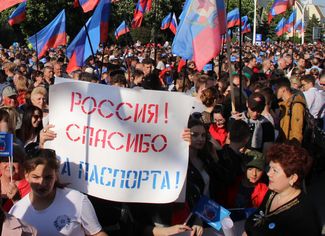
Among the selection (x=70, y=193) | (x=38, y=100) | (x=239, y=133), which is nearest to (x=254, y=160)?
(x=239, y=133)

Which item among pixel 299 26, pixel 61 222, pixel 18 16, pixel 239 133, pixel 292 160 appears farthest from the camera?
pixel 299 26

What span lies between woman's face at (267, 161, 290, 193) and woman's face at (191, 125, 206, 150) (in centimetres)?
62

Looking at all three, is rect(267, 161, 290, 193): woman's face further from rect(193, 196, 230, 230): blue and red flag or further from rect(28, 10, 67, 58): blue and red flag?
rect(28, 10, 67, 58): blue and red flag

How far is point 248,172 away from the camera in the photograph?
15.7ft

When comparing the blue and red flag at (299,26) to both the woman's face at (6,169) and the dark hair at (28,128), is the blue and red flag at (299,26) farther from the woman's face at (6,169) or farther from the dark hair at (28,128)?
the woman's face at (6,169)

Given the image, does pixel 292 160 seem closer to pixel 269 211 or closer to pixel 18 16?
pixel 269 211

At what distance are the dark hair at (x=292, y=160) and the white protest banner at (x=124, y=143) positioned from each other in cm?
63

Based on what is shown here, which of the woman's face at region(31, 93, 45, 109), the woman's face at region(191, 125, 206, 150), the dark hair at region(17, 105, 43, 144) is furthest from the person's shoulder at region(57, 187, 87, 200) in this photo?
the woman's face at region(31, 93, 45, 109)

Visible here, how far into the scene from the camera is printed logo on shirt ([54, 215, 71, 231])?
3.51m

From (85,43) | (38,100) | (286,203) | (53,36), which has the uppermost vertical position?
(53,36)

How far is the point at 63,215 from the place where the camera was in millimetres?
3527

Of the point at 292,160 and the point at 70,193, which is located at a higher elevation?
the point at 292,160

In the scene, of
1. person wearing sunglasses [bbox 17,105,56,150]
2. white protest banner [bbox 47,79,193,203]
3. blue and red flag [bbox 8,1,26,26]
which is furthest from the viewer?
blue and red flag [bbox 8,1,26,26]

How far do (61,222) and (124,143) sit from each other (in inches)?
25.9
